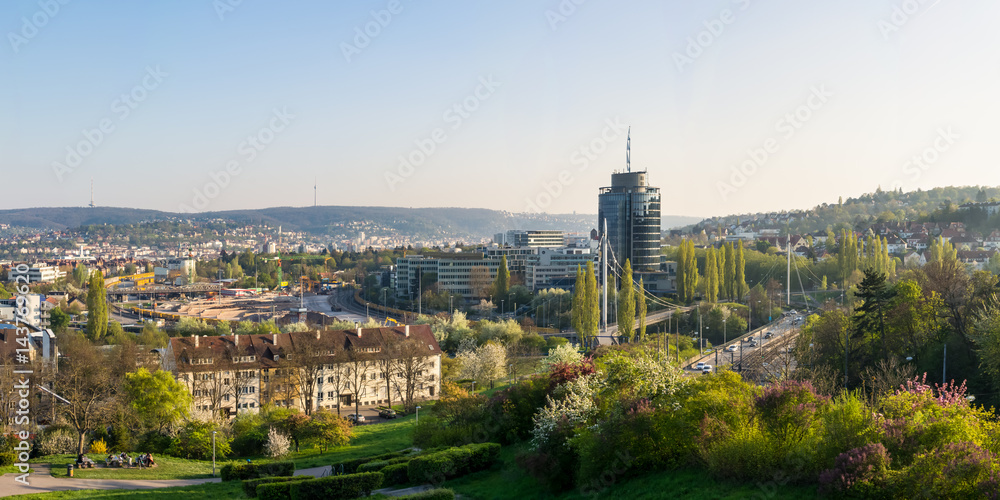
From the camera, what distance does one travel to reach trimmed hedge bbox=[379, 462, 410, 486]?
73.2 ft

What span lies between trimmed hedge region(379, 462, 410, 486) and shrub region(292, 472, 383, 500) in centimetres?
115

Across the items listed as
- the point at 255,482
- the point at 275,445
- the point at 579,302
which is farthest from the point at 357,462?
the point at 579,302

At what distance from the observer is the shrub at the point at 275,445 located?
28.3 m

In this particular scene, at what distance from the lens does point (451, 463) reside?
22.7 m

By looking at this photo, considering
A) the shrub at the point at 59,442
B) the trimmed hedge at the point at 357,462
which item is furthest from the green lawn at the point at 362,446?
the shrub at the point at 59,442

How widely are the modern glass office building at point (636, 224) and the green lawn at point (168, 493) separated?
76.9 m

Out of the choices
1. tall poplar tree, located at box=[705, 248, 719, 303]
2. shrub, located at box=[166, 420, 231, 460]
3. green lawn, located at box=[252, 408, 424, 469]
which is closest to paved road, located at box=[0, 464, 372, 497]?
green lawn, located at box=[252, 408, 424, 469]

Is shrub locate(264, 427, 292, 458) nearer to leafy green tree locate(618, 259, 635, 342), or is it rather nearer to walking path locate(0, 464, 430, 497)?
walking path locate(0, 464, 430, 497)

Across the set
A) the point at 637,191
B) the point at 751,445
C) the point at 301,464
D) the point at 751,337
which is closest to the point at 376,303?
the point at 637,191

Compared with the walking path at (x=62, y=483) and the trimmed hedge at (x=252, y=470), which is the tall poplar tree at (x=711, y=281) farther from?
the walking path at (x=62, y=483)

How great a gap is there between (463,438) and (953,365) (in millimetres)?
18136

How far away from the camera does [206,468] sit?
25922 mm

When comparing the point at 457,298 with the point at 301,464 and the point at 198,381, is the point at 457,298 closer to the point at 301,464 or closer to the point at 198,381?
the point at 198,381

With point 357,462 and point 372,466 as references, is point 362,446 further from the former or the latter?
point 372,466
